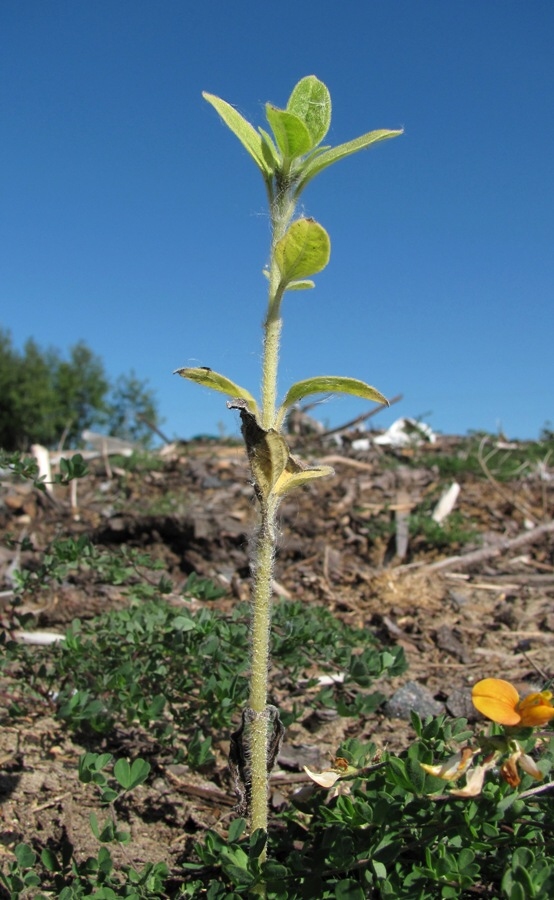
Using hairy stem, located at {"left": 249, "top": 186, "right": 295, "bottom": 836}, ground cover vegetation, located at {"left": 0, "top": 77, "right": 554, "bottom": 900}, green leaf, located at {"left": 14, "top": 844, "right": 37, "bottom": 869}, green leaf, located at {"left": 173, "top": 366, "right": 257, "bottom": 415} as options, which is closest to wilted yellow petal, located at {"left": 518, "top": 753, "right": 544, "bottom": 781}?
ground cover vegetation, located at {"left": 0, "top": 77, "right": 554, "bottom": 900}

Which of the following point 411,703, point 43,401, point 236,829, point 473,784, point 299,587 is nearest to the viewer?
point 473,784

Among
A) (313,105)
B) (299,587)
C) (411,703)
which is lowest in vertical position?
(411,703)

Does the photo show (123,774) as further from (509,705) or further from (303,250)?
(303,250)

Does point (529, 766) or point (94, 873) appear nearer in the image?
point (529, 766)

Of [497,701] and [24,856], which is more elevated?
[497,701]

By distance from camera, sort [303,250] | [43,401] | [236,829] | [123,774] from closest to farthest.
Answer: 1. [303,250]
2. [236,829]
3. [123,774]
4. [43,401]

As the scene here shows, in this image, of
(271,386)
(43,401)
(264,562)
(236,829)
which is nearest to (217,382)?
(271,386)

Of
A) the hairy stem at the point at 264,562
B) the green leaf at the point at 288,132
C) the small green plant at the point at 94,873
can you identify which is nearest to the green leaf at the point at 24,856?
the small green plant at the point at 94,873
